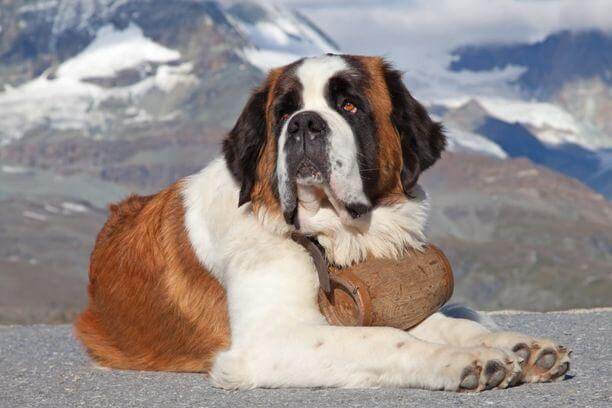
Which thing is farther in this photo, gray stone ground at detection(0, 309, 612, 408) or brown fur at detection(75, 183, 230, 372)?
brown fur at detection(75, 183, 230, 372)

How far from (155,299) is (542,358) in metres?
2.73

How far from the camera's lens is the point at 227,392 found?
20.3ft

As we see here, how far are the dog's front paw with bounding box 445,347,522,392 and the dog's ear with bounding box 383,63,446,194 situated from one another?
143 cm

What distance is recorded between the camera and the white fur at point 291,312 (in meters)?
5.85

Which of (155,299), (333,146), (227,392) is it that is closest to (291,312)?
(227,392)

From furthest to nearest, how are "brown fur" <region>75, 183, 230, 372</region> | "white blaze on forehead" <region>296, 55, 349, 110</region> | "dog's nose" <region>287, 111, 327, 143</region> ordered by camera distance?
"brown fur" <region>75, 183, 230, 372</region> < "white blaze on forehead" <region>296, 55, 349, 110</region> < "dog's nose" <region>287, 111, 327, 143</region>

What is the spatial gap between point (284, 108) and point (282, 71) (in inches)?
16.0

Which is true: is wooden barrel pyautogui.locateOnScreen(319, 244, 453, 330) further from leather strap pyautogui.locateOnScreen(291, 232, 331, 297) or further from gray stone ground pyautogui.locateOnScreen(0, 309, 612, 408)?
gray stone ground pyautogui.locateOnScreen(0, 309, 612, 408)

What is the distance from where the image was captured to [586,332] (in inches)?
347

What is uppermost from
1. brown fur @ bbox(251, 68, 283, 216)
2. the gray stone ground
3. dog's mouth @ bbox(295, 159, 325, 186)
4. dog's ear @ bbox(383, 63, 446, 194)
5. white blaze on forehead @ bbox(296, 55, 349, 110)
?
white blaze on forehead @ bbox(296, 55, 349, 110)

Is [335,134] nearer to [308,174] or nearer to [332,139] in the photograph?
[332,139]

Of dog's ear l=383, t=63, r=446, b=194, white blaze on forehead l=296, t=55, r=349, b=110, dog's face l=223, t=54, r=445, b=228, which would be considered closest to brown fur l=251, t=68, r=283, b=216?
dog's face l=223, t=54, r=445, b=228

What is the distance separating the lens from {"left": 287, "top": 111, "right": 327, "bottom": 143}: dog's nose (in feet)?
20.5

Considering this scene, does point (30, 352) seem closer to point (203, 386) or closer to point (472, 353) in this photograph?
point (203, 386)
